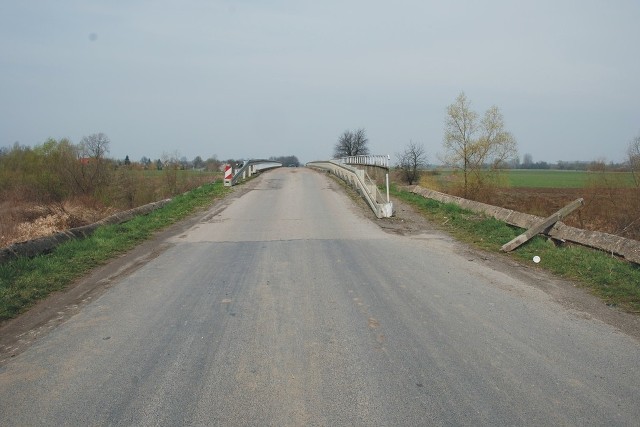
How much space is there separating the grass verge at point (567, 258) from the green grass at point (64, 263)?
7.70m

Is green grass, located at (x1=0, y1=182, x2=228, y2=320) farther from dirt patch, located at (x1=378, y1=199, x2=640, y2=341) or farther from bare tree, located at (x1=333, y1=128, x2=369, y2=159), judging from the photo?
bare tree, located at (x1=333, y1=128, x2=369, y2=159)

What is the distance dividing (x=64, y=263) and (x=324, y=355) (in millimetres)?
5949

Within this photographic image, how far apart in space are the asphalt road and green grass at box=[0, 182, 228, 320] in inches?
39.4

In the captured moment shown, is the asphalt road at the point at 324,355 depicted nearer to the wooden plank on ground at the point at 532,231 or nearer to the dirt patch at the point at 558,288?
the dirt patch at the point at 558,288

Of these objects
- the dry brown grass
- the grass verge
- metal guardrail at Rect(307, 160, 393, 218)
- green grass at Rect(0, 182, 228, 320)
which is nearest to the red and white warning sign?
the dry brown grass

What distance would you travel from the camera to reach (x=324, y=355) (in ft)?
14.6

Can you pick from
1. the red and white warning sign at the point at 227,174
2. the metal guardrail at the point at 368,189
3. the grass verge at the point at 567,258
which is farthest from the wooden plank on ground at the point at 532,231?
the red and white warning sign at the point at 227,174

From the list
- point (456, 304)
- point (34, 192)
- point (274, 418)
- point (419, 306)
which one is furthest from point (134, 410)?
point (34, 192)

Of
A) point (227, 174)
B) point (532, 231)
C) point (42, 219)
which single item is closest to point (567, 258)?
point (532, 231)

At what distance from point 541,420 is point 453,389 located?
2.18 feet

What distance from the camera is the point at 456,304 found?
600 cm

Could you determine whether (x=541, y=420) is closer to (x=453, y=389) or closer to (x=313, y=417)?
(x=453, y=389)

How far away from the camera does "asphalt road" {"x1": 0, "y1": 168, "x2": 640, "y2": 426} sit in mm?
3480

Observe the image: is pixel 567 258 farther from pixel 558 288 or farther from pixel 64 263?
pixel 64 263
